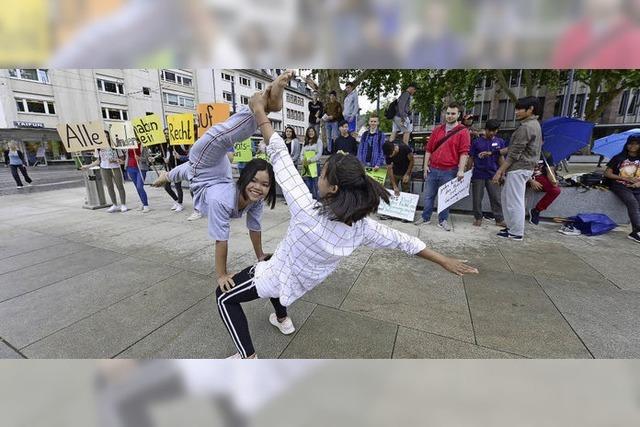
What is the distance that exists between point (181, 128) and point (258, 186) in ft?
15.6

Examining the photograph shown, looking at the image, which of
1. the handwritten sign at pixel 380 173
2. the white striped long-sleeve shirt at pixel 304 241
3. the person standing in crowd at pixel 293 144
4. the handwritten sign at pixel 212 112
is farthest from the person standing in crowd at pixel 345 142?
the white striped long-sleeve shirt at pixel 304 241

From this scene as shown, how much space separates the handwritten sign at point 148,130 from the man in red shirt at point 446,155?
5.54 metres

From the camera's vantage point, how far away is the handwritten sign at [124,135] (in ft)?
21.7

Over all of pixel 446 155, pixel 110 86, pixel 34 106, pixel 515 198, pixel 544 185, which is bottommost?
pixel 515 198

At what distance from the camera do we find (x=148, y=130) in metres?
6.19

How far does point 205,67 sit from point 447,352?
2340mm

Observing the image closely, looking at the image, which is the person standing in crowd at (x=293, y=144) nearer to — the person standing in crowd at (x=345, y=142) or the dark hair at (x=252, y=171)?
the person standing in crowd at (x=345, y=142)

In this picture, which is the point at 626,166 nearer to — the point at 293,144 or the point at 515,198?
the point at 515,198

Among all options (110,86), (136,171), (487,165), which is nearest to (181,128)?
(136,171)

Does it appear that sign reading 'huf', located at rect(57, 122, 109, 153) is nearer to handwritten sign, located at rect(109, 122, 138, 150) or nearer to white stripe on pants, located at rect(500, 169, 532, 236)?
handwritten sign, located at rect(109, 122, 138, 150)

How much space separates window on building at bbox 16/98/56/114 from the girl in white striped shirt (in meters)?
34.4
